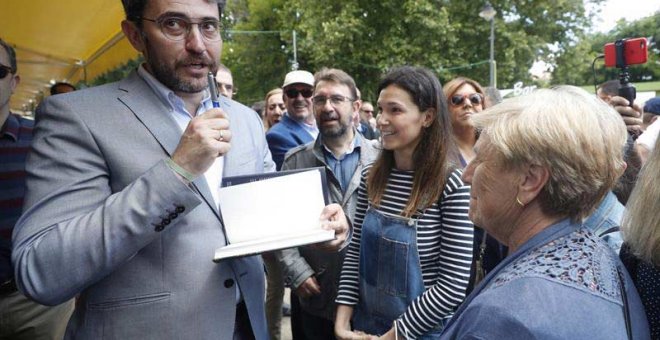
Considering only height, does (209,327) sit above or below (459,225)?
below

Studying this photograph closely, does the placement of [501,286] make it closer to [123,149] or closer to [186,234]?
[186,234]

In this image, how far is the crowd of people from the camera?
42.1 inches

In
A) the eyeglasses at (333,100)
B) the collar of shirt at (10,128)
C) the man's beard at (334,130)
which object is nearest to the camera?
the collar of shirt at (10,128)

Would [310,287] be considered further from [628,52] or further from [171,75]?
[628,52]

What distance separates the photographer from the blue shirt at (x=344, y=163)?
2869 mm

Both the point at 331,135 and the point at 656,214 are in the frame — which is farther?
the point at 331,135

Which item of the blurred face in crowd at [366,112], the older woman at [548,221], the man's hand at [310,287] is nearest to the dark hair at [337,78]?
the man's hand at [310,287]

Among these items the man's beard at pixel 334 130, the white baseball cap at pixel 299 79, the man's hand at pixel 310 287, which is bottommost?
the man's hand at pixel 310 287

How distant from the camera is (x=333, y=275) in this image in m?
2.60

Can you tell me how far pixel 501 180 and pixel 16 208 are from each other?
2.46m

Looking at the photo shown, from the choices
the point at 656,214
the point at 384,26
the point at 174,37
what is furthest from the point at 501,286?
the point at 384,26

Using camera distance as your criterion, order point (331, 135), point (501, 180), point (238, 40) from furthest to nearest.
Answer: point (238, 40)
point (331, 135)
point (501, 180)

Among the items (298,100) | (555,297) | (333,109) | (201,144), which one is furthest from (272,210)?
(298,100)

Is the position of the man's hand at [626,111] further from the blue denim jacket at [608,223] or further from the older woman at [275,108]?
the older woman at [275,108]
